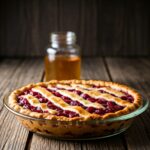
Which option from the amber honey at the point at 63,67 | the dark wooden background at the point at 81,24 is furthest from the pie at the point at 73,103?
the dark wooden background at the point at 81,24

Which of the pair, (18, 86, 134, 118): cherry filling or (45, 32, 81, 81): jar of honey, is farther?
(45, 32, 81, 81): jar of honey

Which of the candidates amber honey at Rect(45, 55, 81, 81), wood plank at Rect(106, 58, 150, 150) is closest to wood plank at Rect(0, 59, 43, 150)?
amber honey at Rect(45, 55, 81, 81)

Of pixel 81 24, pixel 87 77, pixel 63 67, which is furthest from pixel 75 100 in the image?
pixel 81 24

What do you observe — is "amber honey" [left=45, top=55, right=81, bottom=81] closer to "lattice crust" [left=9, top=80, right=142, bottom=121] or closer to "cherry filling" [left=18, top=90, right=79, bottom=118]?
"lattice crust" [left=9, top=80, right=142, bottom=121]

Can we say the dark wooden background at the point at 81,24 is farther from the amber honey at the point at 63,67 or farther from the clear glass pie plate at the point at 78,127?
the clear glass pie plate at the point at 78,127

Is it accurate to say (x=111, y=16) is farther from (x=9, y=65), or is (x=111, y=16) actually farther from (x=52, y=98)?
(x=52, y=98)
